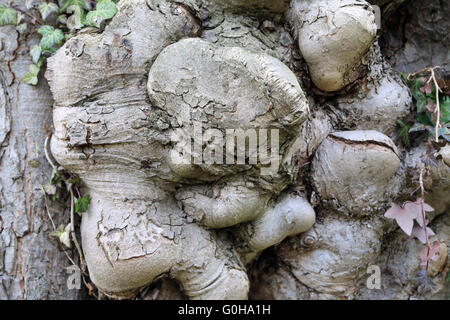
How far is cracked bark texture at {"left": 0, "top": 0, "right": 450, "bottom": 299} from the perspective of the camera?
1.43 metres

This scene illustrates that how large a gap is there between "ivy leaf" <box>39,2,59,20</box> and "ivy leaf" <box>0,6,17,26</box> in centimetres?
10

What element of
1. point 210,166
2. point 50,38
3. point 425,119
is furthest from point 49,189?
point 425,119

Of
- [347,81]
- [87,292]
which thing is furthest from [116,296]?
[347,81]

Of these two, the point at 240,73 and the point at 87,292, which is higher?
the point at 240,73

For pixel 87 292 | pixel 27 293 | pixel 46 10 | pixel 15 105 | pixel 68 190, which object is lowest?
pixel 87 292

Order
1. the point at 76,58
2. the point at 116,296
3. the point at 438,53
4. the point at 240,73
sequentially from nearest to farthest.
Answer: the point at 240,73 → the point at 76,58 → the point at 116,296 → the point at 438,53

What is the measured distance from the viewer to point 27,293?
161 centimetres

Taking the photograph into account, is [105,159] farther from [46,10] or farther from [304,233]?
[304,233]

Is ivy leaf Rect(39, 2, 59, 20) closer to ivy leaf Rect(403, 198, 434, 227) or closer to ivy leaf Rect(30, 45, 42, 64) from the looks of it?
ivy leaf Rect(30, 45, 42, 64)

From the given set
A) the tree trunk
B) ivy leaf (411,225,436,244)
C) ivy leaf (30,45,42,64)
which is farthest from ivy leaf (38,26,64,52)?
ivy leaf (411,225,436,244)

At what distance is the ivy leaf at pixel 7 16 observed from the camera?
1605 mm

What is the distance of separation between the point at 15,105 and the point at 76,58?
15.9 inches

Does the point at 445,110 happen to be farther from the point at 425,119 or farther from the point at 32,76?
the point at 32,76

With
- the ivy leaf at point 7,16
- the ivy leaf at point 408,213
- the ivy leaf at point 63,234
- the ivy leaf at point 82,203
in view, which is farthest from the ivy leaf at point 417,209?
the ivy leaf at point 7,16
